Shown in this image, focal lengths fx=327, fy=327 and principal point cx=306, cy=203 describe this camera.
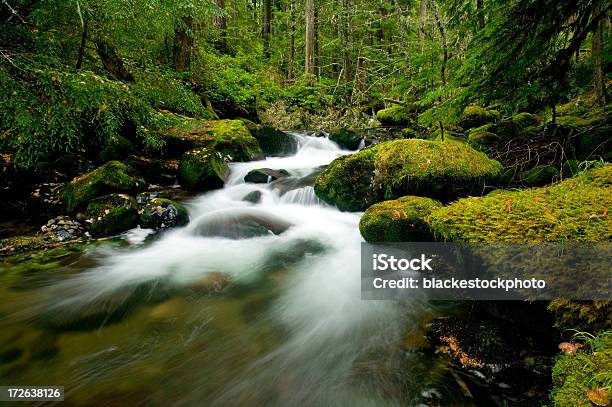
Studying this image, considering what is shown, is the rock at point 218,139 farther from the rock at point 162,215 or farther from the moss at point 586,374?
the moss at point 586,374

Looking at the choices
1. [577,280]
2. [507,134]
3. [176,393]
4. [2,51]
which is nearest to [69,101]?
[2,51]

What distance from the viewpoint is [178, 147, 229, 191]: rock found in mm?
8094

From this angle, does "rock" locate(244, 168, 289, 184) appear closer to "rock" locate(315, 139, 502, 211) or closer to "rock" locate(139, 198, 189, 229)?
"rock" locate(139, 198, 189, 229)

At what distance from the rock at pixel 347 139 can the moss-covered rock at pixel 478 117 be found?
377cm

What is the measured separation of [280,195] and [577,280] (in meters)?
6.31

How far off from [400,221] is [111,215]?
5.01 meters

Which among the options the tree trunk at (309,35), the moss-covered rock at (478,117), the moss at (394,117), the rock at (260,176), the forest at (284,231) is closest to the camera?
the forest at (284,231)

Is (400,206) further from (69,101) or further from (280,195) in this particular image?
(69,101)

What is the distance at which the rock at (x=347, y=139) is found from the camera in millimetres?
12172

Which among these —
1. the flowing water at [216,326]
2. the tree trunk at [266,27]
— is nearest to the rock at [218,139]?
the flowing water at [216,326]

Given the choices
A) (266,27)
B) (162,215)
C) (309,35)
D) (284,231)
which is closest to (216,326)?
(284,231)

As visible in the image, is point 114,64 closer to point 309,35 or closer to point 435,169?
point 435,169

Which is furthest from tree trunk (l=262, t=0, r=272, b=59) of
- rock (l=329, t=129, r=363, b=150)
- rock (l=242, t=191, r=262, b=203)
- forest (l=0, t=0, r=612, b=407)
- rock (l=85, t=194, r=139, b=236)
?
rock (l=85, t=194, r=139, b=236)

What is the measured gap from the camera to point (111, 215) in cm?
588
